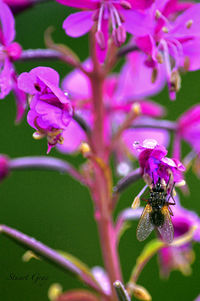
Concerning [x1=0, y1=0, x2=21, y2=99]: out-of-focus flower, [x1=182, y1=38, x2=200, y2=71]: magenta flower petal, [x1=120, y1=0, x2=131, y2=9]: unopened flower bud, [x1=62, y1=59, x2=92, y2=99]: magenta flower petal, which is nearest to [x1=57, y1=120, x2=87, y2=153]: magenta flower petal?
[x1=62, y1=59, x2=92, y2=99]: magenta flower petal

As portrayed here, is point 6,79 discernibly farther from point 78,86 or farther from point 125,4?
point 78,86

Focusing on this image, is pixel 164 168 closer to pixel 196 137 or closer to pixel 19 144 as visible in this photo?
pixel 196 137

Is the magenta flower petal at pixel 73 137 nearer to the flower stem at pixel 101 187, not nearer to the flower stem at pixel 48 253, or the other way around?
the flower stem at pixel 101 187

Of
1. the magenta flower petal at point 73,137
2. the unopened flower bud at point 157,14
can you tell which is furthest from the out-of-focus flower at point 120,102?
the unopened flower bud at point 157,14

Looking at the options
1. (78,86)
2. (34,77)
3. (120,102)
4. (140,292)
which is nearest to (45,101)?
(34,77)

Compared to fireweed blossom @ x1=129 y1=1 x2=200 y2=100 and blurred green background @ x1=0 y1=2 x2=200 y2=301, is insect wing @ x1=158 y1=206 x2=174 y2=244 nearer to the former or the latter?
fireweed blossom @ x1=129 y1=1 x2=200 y2=100

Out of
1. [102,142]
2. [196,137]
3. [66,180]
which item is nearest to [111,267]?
[102,142]
